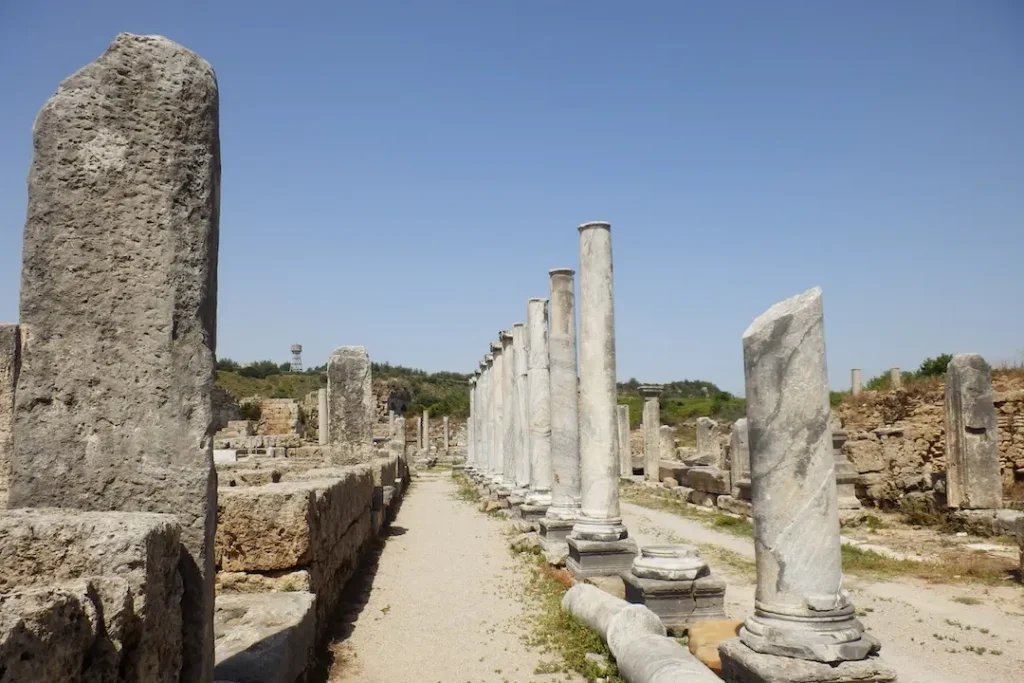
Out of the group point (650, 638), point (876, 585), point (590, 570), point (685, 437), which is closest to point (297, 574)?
point (650, 638)

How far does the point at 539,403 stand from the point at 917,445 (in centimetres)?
809

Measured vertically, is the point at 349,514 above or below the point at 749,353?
below

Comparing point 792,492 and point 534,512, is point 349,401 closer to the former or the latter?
point 534,512

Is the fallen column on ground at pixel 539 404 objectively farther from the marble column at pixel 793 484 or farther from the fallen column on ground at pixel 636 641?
the marble column at pixel 793 484

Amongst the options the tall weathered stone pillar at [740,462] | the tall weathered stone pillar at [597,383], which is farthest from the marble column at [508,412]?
the tall weathered stone pillar at [597,383]

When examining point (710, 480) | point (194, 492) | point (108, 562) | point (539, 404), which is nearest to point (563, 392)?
point (539, 404)

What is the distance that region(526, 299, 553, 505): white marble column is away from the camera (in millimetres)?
14594

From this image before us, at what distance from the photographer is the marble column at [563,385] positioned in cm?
1187

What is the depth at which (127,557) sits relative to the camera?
2.63 m

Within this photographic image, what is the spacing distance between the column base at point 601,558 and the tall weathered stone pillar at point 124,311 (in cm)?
618

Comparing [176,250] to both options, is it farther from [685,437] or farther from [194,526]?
[685,437]

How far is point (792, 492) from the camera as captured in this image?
5.02m

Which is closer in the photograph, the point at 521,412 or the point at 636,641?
the point at 636,641

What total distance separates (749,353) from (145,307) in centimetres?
377
